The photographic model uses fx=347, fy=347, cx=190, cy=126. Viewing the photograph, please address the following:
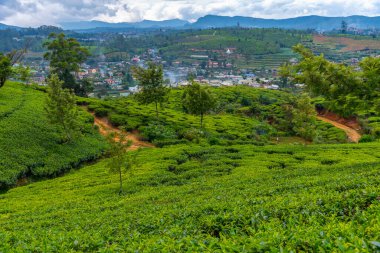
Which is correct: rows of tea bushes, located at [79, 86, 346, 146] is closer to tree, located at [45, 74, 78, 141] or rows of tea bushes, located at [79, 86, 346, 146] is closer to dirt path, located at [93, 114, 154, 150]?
dirt path, located at [93, 114, 154, 150]

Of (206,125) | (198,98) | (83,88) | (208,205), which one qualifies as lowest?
(206,125)

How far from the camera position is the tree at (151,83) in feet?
118

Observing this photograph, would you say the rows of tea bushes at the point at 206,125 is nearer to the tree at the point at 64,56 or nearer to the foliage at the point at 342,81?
the foliage at the point at 342,81

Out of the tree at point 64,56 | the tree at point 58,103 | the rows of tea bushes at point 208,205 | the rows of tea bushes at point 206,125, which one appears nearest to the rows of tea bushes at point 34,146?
the rows of tea bushes at point 208,205

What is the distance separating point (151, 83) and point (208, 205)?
26936 mm

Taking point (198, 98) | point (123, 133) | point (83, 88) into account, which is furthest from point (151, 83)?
point (83, 88)

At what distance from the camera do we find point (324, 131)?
44.4 meters

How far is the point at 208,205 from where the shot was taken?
35.9 ft

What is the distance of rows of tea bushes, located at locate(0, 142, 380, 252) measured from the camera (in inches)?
247

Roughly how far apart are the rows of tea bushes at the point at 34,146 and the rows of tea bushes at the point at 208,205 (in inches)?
61.6

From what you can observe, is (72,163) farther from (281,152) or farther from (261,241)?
(261,241)

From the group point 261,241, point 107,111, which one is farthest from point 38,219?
point 107,111

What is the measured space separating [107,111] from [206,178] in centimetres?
2422

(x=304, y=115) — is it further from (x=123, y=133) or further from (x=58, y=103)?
(x=58, y=103)
